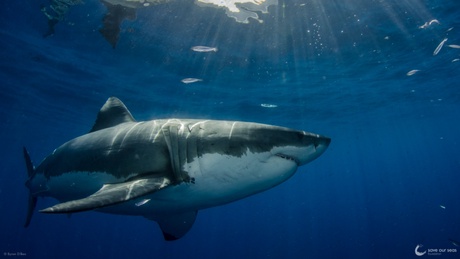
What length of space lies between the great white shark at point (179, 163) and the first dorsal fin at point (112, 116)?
31.1 inches

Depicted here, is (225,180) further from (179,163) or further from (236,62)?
(236,62)

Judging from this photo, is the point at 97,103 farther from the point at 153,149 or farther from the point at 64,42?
the point at 153,149

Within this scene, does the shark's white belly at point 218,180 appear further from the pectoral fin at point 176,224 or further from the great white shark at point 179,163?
the pectoral fin at point 176,224

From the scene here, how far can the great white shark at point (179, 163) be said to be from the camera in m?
2.88

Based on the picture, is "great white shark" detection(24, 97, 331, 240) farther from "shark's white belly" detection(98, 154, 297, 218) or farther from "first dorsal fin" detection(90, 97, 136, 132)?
"first dorsal fin" detection(90, 97, 136, 132)

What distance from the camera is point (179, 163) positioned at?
3.28m

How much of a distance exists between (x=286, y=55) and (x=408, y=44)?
Answer: 6874mm

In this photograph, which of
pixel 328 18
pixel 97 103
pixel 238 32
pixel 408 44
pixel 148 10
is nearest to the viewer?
pixel 148 10

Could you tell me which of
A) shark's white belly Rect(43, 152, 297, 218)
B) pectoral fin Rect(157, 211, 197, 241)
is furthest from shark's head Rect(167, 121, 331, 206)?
pectoral fin Rect(157, 211, 197, 241)

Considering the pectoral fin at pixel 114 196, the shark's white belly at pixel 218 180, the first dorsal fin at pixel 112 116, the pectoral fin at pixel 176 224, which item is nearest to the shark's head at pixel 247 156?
the shark's white belly at pixel 218 180

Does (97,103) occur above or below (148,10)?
below

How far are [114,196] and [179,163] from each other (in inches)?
33.4

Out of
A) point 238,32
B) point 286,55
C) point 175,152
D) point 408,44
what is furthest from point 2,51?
point 408,44

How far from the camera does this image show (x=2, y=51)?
1405cm
